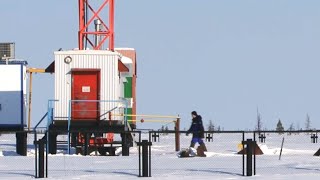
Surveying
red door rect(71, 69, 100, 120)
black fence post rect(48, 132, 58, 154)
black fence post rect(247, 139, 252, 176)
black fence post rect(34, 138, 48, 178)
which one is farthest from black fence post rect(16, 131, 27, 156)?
black fence post rect(247, 139, 252, 176)

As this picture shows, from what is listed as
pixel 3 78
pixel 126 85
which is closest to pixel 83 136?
pixel 3 78

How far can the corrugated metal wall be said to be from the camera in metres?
36.5

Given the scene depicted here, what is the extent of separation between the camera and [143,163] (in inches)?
903

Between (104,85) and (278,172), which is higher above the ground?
(104,85)

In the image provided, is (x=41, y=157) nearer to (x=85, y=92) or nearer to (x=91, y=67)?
(x=91, y=67)

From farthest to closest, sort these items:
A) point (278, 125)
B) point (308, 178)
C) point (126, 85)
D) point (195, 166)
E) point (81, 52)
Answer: point (278, 125), point (126, 85), point (81, 52), point (195, 166), point (308, 178)

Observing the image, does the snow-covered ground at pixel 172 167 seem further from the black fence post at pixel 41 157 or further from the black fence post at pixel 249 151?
the black fence post at pixel 41 157

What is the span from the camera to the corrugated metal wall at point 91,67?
36.5m

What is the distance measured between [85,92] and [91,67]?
38.8 inches

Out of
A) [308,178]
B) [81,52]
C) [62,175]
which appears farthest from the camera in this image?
[81,52]

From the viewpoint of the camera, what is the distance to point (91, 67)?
36.6 meters

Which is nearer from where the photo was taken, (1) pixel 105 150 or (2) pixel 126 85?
(1) pixel 105 150

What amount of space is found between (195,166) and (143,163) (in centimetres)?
419

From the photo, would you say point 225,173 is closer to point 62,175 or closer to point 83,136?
point 62,175
